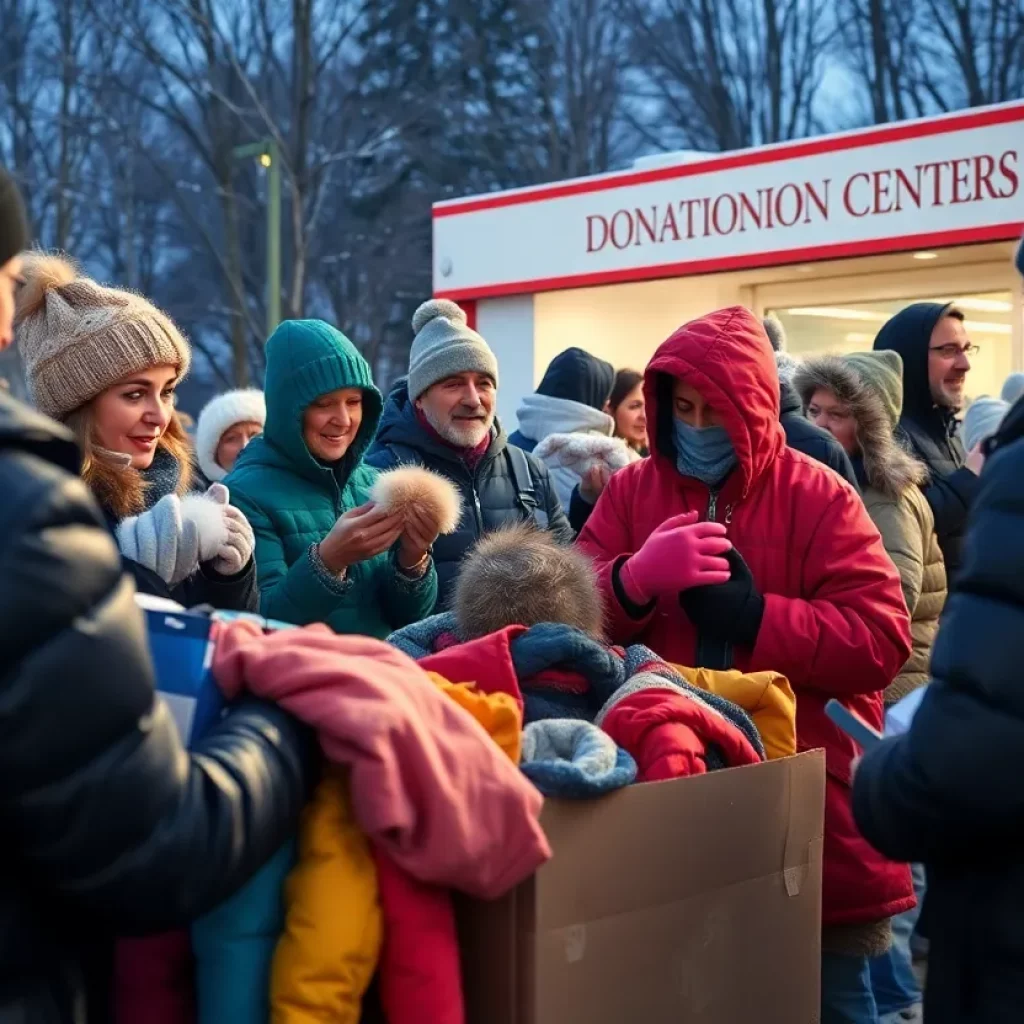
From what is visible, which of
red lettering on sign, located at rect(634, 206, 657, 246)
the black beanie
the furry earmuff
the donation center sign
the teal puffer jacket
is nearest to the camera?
the black beanie

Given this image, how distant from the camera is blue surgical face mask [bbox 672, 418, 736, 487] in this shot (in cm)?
334

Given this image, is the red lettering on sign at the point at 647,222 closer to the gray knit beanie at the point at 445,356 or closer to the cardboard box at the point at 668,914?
the gray knit beanie at the point at 445,356

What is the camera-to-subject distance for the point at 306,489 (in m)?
4.07

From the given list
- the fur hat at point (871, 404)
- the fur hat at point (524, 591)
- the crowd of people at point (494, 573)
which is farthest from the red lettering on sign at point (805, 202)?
the fur hat at point (524, 591)

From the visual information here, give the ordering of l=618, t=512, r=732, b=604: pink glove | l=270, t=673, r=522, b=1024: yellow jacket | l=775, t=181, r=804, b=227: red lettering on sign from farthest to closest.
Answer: l=775, t=181, r=804, b=227: red lettering on sign → l=618, t=512, r=732, b=604: pink glove → l=270, t=673, r=522, b=1024: yellow jacket

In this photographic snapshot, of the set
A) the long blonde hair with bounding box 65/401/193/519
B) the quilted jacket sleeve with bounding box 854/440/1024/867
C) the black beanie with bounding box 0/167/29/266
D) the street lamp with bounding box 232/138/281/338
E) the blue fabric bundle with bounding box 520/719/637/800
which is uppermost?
the street lamp with bounding box 232/138/281/338

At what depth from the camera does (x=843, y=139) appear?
409 inches

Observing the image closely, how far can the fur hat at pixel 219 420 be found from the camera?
6.46 meters

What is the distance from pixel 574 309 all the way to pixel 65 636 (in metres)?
11.5

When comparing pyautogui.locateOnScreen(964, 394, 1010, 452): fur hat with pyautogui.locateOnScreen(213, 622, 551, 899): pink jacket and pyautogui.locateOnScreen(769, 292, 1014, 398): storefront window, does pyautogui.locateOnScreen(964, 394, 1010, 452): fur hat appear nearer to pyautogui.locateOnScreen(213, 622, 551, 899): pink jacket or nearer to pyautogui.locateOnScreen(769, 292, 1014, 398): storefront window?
pyautogui.locateOnScreen(213, 622, 551, 899): pink jacket

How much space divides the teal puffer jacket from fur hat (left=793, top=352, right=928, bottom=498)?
173cm

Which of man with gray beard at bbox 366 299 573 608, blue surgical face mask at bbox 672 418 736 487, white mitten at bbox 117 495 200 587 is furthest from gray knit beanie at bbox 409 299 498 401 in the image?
white mitten at bbox 117 495 200 587

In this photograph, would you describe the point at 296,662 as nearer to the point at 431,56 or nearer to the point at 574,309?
the point at 574,309

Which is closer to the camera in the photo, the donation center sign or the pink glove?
the pink glove
